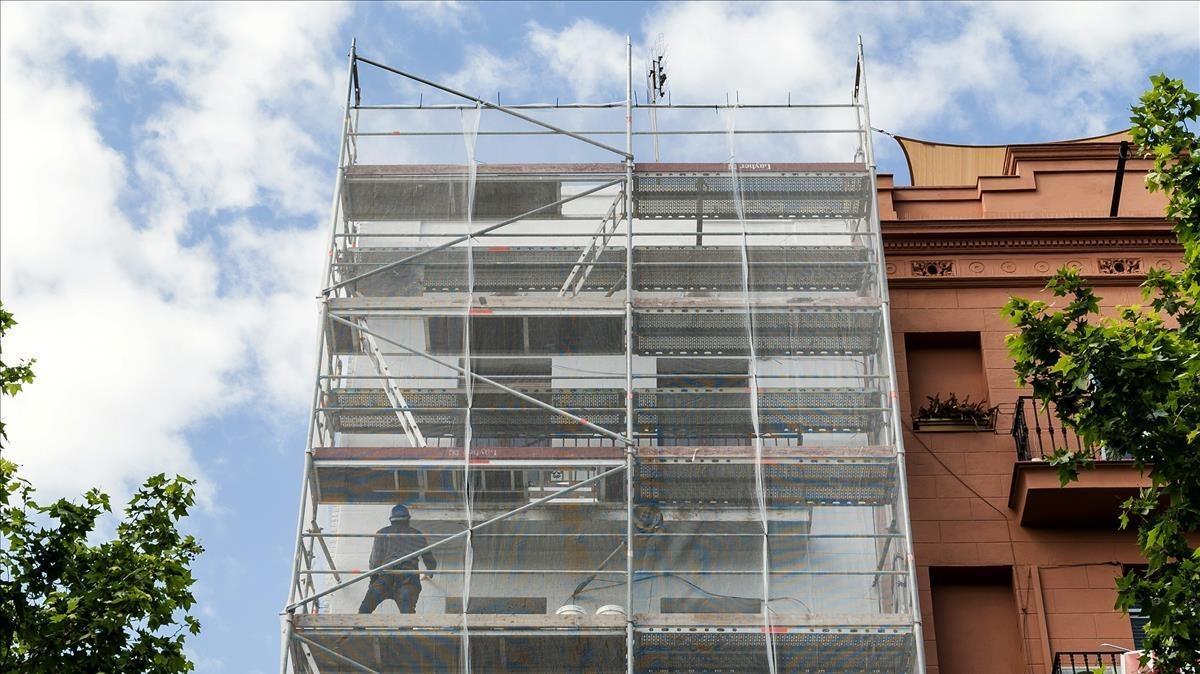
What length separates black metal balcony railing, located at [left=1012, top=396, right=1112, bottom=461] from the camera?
73.0 feet

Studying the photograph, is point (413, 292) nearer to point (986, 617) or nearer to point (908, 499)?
point (908, 499)

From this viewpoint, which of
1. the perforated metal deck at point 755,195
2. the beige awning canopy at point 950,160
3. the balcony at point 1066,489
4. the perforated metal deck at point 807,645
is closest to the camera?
the perforated metal deck at point 807,645

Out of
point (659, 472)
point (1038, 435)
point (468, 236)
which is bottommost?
point (659, 472)

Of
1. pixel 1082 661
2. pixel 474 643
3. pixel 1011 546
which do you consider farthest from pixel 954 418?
pixel 474 643

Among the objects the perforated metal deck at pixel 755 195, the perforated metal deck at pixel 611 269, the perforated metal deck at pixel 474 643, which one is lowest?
the perforated metal deck at pixel 474 643

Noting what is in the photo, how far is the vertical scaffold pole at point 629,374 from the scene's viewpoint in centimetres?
1993

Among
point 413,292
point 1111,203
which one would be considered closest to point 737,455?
point 413,292

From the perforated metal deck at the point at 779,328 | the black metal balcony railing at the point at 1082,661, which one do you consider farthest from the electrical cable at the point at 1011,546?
the perforated metal deck at the point at 779,328

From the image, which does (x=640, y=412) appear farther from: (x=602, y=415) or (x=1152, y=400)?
(x=1152, y=400)

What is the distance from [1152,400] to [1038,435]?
476 centimetres

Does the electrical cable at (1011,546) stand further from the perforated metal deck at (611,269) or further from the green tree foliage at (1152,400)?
the green tree foliage at (1152,400)

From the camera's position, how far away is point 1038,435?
72.8 feet

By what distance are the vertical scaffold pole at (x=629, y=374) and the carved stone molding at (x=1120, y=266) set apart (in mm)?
6674

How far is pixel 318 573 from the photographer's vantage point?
66.8 feet
